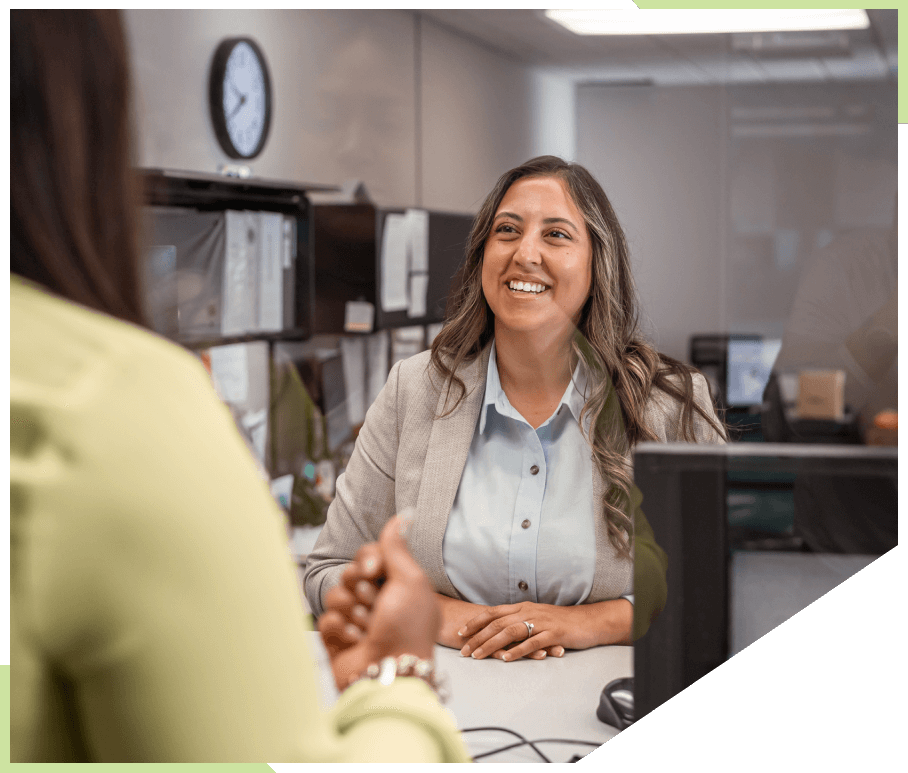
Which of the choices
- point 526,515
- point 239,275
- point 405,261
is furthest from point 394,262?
point 526,515

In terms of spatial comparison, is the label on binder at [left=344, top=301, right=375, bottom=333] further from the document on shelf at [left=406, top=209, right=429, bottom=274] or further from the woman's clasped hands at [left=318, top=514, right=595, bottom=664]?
the woman's clasped hands at [left=318, top=514, right=595, bottom=664]

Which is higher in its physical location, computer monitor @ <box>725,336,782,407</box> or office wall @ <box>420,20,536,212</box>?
office wall @ <box>420,20,536,212</box>

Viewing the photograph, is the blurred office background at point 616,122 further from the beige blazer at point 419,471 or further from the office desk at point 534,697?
the office desk at point 534,697

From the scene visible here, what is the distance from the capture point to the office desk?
3.22 ft

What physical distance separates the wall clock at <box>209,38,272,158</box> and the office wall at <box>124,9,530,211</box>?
0.03 meters

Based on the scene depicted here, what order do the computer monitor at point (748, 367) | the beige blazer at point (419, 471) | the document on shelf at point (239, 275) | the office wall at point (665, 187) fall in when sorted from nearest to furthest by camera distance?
the beige blazer at point (419, 471)
the office wall at point (665, 187)
the computer monitor at point (748, 367)
the document on shelf at point (239, 275)

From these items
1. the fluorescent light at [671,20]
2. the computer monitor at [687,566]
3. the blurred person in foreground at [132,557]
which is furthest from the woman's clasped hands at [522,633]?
the fluorescent light at [671,20]

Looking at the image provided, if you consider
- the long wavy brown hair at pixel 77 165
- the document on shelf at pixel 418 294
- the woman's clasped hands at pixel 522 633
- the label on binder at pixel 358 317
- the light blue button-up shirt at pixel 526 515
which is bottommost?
the woman's clasped hands at pixel 522 633

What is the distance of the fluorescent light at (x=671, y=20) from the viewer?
1624mm

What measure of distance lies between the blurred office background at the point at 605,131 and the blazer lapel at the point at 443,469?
1.03 feet

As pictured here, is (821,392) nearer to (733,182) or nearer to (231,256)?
(733,182)

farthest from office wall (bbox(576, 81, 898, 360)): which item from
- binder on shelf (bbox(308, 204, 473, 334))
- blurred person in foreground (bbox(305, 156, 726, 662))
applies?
binder on shelf (bbox(308, 204, 473, 334))

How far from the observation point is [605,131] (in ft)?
4.92

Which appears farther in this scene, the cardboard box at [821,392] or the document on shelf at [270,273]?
the document on shelf at [270,273]
